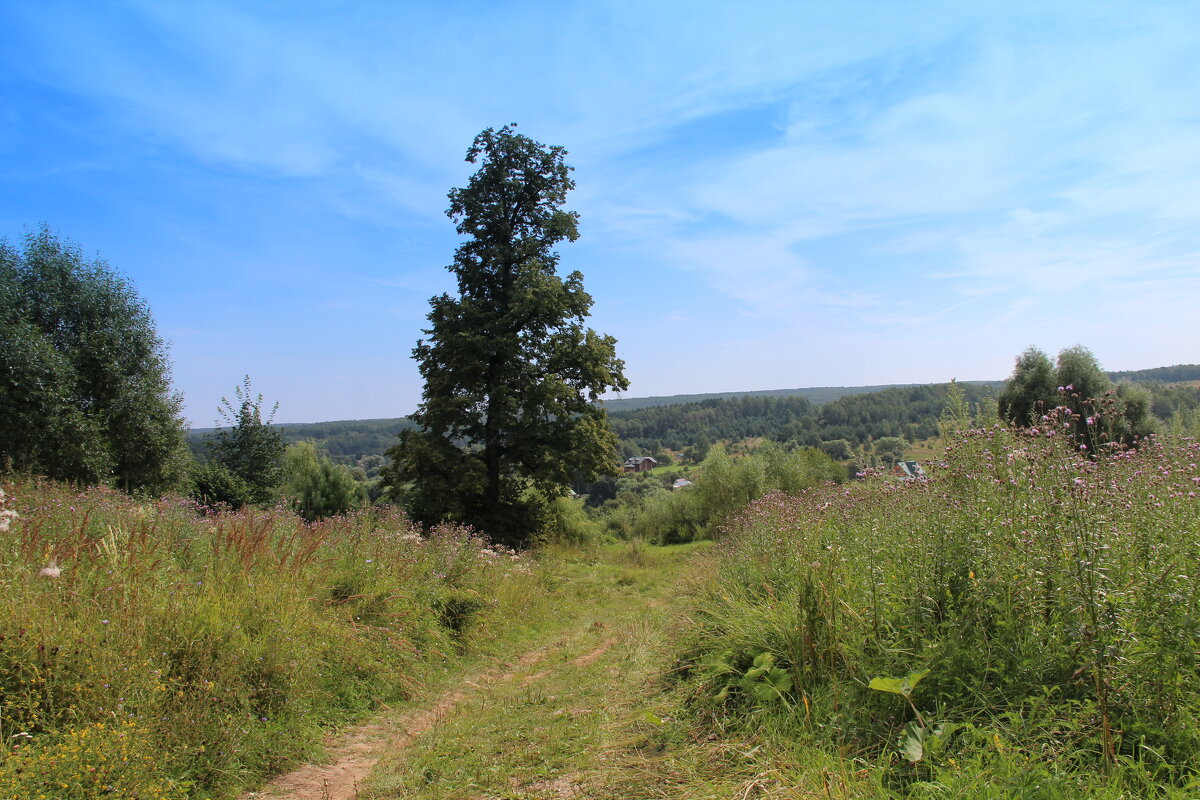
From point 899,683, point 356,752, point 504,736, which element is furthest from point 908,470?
point 356,752

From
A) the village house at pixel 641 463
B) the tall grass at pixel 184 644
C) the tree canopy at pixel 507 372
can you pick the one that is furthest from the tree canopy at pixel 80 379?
the village house at pixel 641 463

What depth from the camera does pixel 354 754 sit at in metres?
4.41

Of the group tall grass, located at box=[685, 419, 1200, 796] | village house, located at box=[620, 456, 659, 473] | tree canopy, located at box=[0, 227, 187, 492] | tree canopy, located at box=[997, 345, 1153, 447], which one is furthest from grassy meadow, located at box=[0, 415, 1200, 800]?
village house, located at box=[620, 456, 659, 473]

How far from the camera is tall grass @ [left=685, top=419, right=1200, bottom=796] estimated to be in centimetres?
263

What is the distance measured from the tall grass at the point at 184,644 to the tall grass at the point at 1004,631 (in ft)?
10.5

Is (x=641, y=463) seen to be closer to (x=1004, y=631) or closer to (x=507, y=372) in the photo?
(x=507, y=372)

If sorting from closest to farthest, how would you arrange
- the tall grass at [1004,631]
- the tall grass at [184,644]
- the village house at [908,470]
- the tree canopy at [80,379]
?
the tall grass at [1004,631] < the tall grass at [184,644] < the village house at [908,470] < the tree canopy at [80,379]

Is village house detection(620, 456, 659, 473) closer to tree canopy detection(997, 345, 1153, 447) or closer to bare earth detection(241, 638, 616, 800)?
tree canopy detection(997, 345, 1153, 447)

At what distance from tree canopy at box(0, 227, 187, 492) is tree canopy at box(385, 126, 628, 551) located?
28.8 ft

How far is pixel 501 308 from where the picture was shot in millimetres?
18656

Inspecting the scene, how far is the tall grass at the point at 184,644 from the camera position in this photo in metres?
3.41

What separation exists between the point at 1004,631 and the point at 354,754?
4.39m

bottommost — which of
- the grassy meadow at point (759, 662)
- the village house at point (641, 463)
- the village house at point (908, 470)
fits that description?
the village house at point (641, 463)

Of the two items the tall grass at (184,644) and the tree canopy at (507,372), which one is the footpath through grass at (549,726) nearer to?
the tall grass at (184,644)
